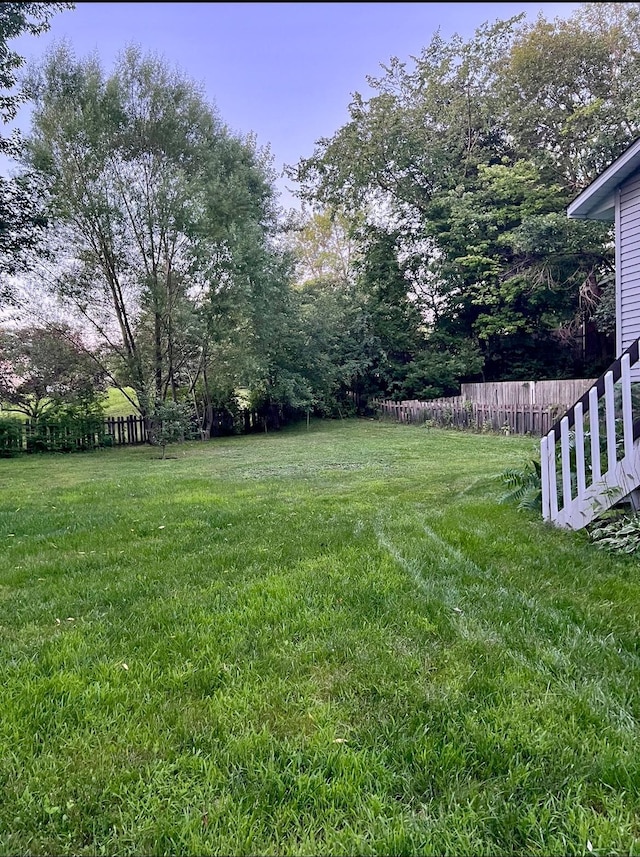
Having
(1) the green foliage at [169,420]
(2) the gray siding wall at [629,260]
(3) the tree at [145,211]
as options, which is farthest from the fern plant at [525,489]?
(3) the tree at [145,211]

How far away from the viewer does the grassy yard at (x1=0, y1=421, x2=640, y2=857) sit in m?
1.24

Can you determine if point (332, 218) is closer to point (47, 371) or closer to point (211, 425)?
point (211, 425)

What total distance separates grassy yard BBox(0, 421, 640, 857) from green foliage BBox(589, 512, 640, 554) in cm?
15

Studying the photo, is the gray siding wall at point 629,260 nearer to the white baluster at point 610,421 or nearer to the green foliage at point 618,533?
the white baluster at point 610,421

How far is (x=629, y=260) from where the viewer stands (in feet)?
19.6

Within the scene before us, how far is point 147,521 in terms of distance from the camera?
15.0 ft

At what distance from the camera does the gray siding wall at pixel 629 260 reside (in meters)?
5.84

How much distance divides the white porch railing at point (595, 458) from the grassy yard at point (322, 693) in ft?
0.92

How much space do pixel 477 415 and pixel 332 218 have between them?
41.5ft

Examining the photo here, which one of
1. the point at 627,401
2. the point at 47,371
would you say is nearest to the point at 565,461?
the point at 627,401

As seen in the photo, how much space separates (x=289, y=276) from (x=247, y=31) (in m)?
13.5

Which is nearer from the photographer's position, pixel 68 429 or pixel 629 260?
pixel 629 260

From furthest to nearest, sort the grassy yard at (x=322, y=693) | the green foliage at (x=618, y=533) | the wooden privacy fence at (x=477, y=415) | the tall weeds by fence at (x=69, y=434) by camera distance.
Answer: the wooden privacy fence at (x=477, y=415)
the tall weeds by fence at (x=69, y=434)
the green foliage at (x=618, y=533)
the grassy yard at (x=322, y=693)

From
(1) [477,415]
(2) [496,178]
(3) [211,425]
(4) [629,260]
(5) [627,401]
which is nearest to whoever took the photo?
(5) [627,401]
